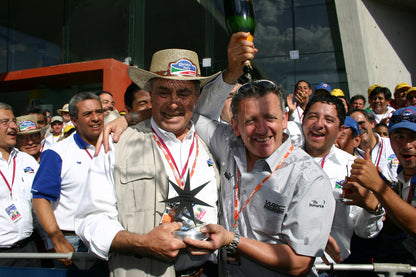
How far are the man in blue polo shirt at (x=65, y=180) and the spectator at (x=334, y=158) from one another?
241 centimetres

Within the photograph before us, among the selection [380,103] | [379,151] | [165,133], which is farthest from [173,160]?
[380,103]

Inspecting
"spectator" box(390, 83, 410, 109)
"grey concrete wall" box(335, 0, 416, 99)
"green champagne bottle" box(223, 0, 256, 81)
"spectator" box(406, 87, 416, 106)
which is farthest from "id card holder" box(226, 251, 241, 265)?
"grey concrete wall" box(335, 0, 416, 99)

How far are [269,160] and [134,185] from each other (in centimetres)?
85

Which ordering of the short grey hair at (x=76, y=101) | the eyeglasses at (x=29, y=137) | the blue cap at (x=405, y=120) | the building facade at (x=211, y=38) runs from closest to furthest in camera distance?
the blue cap at (x=405, y=120)
the short grey hair at (x=76, y=101)
the eyeglasses at (x=29, y=137)
the building facade at (x=211, y=38)

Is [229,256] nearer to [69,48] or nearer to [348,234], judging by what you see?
[348,234]

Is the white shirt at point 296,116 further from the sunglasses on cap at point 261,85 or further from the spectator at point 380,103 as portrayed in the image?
the sunglasses on cap at point 261,85

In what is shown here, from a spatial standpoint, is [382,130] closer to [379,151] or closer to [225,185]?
[379,151]

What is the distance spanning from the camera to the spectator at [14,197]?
Answer: 12.0ft

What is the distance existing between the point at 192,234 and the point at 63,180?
2334mm

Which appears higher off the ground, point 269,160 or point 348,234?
point 269,160

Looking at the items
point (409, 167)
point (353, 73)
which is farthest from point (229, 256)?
point (353, 73)

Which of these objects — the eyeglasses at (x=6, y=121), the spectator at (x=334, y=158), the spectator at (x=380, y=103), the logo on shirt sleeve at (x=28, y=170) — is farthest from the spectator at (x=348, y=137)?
the eyeglasses at (x=6, y=121)

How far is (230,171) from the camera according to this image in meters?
2.25

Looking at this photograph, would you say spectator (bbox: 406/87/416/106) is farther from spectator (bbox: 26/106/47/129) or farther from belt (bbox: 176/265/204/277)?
spectator (bbox: 26/106/47/129)
